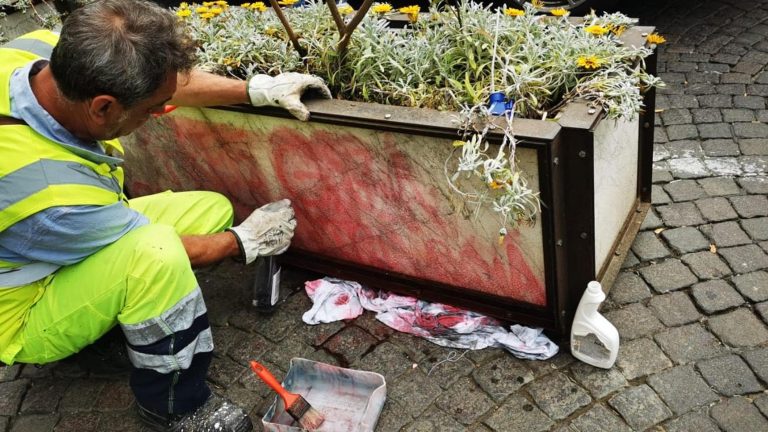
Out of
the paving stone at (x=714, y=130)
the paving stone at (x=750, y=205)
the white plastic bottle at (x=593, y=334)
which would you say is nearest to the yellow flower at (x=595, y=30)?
the white plastic bottle at (x=593, y=334)

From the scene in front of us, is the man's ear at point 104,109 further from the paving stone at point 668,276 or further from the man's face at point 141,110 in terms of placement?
the paving stone at point 668,276

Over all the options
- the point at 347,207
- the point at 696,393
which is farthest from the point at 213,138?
the point at 696,393

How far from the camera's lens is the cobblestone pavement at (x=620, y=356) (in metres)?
2.40

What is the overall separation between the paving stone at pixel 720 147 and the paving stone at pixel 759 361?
147 centimetres

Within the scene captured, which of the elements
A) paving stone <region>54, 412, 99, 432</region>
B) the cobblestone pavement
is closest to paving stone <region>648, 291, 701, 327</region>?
the cobblestone pavement

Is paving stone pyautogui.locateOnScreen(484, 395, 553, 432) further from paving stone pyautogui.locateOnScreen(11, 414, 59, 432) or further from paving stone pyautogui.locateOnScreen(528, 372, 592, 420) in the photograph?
paving stone pyautogui.locateOnScreen(11, 414, 59, 432)

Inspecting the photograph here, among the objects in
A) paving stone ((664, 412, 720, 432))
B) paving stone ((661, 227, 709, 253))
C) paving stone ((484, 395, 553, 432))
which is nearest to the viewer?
paving stone ((664, 412, 720, 432))

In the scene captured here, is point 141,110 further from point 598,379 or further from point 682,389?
point 682,389

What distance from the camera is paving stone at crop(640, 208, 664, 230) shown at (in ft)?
10.6

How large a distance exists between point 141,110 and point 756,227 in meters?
2.66

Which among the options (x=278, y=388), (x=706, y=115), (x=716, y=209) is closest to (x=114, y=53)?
(x=278, y=388)

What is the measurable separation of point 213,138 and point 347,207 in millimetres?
690

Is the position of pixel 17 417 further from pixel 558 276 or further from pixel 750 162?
pixel 750 162

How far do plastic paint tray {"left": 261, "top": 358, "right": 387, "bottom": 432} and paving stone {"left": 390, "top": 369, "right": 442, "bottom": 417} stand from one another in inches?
2.7
